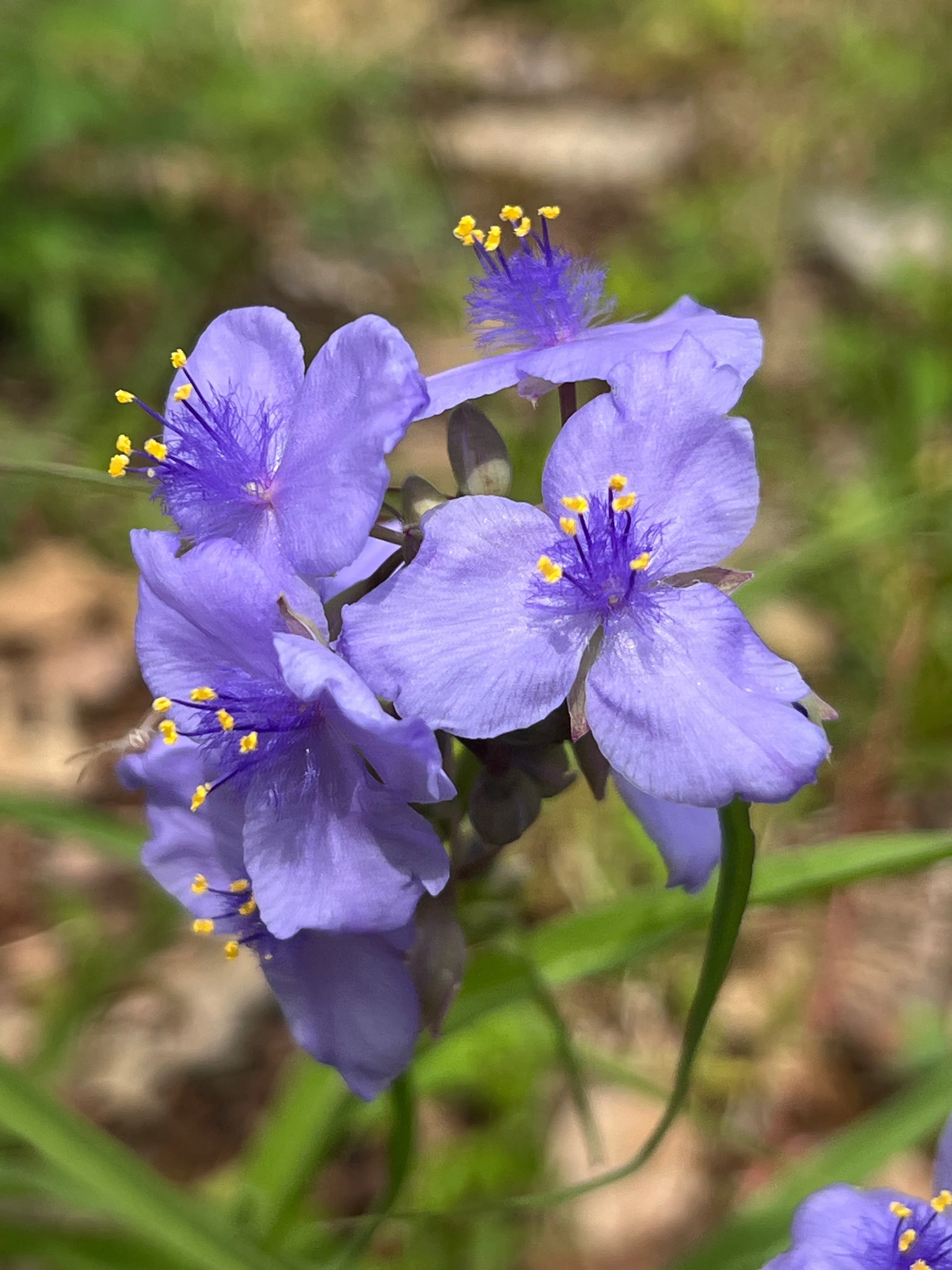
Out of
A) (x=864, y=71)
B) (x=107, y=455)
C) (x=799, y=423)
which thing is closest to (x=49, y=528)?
(x=107, y=455)

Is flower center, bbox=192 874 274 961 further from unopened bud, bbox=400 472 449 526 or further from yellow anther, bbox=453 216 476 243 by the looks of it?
yellow anther, bbox=453 216 476 243

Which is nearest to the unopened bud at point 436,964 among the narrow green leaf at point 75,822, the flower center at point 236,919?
the flower center at point 236,919

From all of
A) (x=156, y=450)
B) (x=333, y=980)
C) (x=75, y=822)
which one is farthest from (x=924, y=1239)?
(x=75, y=822)

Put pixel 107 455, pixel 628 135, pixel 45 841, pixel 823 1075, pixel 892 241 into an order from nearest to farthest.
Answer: pixel 823 1075
pixel 45 841
pixel 107 455
pixel 892 241
pixel 628 135

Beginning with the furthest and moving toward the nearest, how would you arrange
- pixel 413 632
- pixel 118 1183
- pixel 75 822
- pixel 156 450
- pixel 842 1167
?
pixel 75 822 < pixel 842 1167 < pixel 118 1183 < pixel 156 450 < pixel 413 632

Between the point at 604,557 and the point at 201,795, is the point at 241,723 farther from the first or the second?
the point at 604,557

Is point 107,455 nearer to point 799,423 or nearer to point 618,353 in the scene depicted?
point 799,423

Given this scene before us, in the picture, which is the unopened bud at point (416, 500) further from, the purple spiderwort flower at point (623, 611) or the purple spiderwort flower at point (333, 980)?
the purple spiderwort flower at point (333, 980)

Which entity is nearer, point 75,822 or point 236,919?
point 236,919
